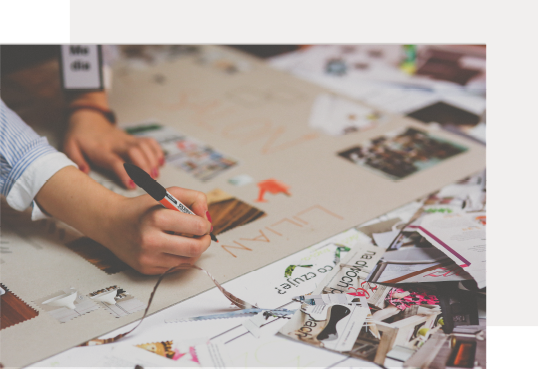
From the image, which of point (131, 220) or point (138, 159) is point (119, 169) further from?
point (131, 220)

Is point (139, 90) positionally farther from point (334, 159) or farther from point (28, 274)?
point (28, 274)

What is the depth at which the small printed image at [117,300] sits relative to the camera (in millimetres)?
652

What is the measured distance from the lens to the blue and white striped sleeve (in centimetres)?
76

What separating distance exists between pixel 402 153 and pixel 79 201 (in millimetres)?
637

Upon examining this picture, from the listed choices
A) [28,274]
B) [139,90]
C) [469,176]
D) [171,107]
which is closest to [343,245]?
[469,176]

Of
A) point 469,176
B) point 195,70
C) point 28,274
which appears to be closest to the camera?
point 28,274

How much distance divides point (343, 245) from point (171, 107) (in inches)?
25.0

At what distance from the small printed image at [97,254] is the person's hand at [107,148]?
173 millimetres

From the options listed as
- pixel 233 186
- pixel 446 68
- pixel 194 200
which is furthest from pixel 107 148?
pixel 446 68

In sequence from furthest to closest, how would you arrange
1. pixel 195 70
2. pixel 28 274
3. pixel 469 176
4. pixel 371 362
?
pixel 195 70
pixel 469 176
pixel 28 274
pixel 371 362

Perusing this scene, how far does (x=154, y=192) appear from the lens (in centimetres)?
65

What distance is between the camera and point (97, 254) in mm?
751

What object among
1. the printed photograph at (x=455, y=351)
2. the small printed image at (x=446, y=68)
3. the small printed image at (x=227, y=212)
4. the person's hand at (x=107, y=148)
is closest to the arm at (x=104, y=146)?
the person's hand at (x=107, y=148)

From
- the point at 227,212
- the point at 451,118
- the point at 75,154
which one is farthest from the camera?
the point at 451,118
